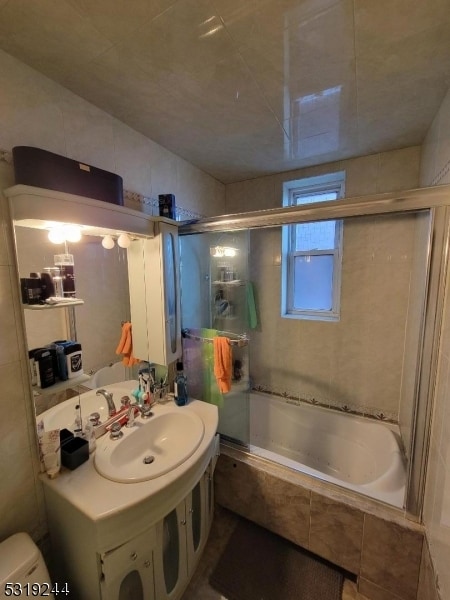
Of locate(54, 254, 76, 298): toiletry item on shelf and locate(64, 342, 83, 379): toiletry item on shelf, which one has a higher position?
locate(54, 254, 76, 298): toiletry item on shelf

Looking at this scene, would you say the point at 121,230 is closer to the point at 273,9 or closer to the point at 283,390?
the point at 273,9

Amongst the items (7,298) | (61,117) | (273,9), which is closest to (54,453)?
(7,298)

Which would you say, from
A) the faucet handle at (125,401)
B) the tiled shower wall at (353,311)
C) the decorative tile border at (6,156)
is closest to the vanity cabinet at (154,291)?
the faucet handle at (125,401)

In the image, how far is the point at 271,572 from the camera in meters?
1.35

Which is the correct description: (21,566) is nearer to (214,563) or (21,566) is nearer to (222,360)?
(214,563)

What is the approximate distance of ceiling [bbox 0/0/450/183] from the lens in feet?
2.61

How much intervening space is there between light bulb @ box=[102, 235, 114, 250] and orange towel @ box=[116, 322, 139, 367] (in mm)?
439

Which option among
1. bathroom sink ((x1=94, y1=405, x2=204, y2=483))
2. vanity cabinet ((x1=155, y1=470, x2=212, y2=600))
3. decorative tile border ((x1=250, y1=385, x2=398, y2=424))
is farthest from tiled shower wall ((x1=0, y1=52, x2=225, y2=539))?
decorative tile border ((x1=250, y1=385, x2=398, y2=424))

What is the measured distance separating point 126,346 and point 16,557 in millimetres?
865

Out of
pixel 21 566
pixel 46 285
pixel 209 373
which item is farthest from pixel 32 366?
pixel 209 373

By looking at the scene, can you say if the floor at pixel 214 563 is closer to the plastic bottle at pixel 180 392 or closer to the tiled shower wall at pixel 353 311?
the plastic bottle at pixel 180 392

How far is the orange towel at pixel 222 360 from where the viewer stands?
1.58 meters

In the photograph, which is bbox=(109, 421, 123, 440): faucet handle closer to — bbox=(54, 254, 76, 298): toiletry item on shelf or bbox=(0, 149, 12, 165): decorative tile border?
bbox=(54, 254, 76, 298): toiletry item on shelf

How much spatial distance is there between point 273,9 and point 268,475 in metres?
2.02
